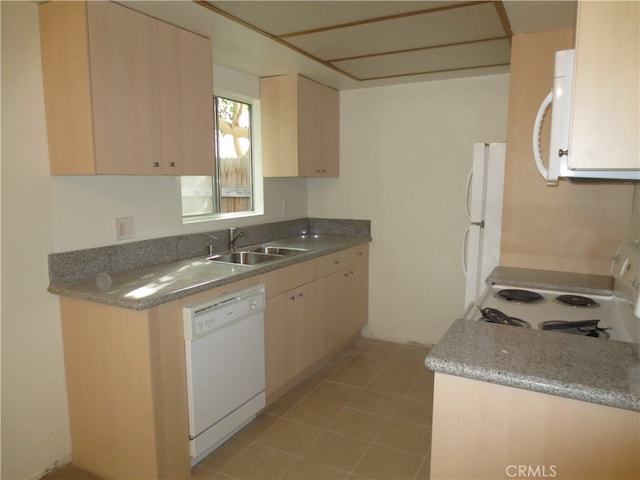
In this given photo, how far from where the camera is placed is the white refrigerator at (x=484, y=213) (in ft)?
9.73

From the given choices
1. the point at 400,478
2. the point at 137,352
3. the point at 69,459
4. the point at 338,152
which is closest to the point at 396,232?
the point at 338,152

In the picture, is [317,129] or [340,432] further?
[317,129]

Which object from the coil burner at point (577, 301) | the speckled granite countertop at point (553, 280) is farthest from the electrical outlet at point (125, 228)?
the coil burner at point (577, 301)

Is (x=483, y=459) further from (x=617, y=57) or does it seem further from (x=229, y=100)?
(x=229, y=100)

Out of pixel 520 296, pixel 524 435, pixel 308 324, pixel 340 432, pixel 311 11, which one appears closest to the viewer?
pixel 524 435

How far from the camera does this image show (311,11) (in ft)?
6.97

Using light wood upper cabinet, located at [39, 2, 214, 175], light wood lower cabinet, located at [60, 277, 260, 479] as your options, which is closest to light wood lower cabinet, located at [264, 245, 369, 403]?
light wood lower cabinet, located at [60, 277, 260, 479]

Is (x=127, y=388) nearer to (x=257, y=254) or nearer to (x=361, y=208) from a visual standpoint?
(x=257, y=254)

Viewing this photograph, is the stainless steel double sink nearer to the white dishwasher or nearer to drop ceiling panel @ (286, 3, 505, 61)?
the white dishwasher

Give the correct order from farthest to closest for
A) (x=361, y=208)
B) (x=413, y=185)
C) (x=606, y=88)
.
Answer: (x=361, y=208) → (x=413, y=185) → (x=606, y=88)

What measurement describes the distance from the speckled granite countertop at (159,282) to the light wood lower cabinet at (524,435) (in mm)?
1300

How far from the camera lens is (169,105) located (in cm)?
232

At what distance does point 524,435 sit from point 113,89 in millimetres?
2095

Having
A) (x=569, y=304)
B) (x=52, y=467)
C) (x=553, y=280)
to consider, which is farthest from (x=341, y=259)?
(x=52, y=467)
